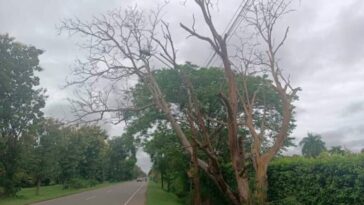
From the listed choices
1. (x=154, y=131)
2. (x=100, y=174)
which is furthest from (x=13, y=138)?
(x=100, y=174)

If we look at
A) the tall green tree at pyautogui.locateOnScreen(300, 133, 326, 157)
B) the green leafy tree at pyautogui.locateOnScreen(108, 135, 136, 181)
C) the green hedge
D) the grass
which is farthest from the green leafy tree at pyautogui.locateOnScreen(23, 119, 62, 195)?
the green leafy tree at pyautogui.locateOnScreen(108, 135, 136, 181)

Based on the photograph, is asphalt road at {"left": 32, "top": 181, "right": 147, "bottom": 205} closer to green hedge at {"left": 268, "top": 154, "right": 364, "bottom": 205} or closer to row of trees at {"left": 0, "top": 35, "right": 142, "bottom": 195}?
row of trees at {"left": 0, "top": 35, "right": 142, "bottom": 195}

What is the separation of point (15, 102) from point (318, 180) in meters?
38.0

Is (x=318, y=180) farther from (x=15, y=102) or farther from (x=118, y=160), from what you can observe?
(x=118, y=160)

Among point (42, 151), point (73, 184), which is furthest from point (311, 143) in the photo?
point (42, 151)

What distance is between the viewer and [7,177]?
4597 cm

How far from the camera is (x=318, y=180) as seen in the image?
1345 centimetres

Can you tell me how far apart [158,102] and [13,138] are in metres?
29.1

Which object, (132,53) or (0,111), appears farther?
(0,111)

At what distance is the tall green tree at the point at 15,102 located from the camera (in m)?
45.0

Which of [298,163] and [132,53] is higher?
[132,53]

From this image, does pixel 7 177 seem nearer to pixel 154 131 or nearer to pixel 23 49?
pixel 23 49

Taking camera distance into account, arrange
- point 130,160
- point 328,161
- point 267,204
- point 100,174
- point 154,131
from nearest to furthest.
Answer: point 328,161, point 267,204, point 154,131, point 100,174, point 130,160

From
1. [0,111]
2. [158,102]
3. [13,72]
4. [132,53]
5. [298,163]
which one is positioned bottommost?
[298,163]
